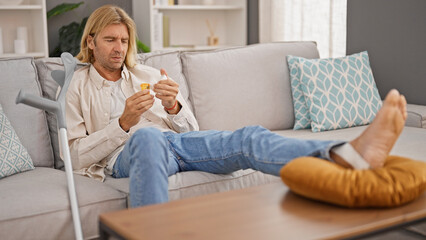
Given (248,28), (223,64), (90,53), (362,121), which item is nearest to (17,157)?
(90,53)

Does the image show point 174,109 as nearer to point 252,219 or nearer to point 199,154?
point 199,154

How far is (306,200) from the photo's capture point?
5.17ft

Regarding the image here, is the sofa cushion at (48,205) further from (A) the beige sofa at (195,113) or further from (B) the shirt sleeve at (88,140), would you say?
(B) the shirt sleeve at (88,140)

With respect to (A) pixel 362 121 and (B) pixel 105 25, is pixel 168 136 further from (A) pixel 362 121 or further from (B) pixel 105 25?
(A) pixel 362 121

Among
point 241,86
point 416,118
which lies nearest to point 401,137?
point 416,118

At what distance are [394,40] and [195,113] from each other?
1478mm

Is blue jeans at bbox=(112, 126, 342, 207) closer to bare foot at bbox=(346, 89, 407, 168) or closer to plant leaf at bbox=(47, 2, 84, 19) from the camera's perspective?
bare foot at bbox=(346, 89, 407, 168)

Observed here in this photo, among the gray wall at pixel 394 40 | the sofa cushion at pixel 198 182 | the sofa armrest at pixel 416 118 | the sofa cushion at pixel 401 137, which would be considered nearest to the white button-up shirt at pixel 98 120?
the sofa cushion at pixel 198 182

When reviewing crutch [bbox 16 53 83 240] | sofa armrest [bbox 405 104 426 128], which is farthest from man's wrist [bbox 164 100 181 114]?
sofa armrest [bbox 405 104 426 128]

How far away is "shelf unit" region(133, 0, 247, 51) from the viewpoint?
4.64 meters

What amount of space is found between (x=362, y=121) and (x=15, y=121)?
1.76 metres

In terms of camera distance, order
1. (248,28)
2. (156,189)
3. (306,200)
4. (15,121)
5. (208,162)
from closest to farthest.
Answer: (306,200) < (156,189) < (208,162) < (15,121) < (248,28)

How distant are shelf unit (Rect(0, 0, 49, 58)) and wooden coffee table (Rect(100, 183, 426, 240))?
3011 mm

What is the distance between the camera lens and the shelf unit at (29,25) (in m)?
4.20
